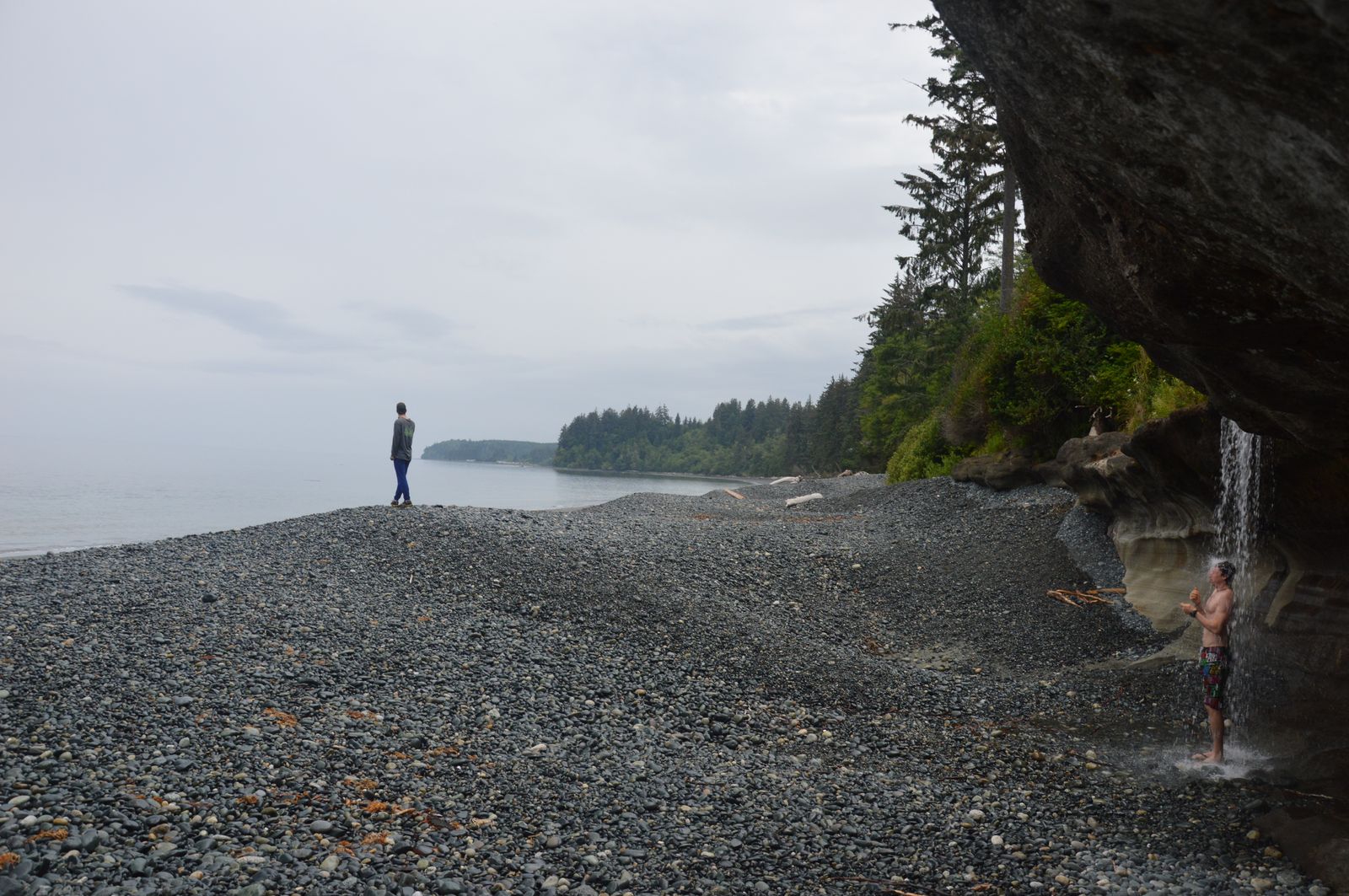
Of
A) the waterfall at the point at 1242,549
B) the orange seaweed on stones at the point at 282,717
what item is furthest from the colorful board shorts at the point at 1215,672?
the orange seaweed on stones at the point at 282,717

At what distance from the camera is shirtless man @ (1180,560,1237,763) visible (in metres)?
6.91

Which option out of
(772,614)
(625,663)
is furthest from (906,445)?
(625,663)


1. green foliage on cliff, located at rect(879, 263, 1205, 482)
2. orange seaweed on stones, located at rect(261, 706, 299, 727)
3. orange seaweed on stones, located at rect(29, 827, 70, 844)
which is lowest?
orange seaweed on stones, located at rect(29, 827, 70, 844)

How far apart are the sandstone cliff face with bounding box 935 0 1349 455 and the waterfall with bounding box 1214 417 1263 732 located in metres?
1.99

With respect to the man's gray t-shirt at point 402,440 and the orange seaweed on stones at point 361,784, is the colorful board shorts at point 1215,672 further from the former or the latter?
the man's gray t-shirt at point 402,440

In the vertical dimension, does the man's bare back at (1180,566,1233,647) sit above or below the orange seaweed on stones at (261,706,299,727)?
above

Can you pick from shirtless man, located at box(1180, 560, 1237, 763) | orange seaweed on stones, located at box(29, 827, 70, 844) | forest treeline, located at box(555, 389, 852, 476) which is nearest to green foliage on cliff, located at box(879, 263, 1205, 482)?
shirtless man, located at box(1180, 560, 1237, 763)

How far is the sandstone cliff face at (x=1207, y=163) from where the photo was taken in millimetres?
3271

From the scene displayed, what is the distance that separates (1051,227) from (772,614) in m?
6.60

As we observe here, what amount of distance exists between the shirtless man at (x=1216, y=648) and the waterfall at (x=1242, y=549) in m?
0.20

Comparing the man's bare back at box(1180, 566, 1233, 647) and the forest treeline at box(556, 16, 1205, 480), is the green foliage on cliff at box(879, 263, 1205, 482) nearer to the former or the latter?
the forest treeline at box(556, 16, 1205, 480)

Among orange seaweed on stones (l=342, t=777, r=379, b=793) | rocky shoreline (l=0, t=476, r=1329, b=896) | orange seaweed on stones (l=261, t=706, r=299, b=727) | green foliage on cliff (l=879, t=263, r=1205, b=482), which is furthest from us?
green foliage on cliff (l=879, t=263, r=1205, b=482)

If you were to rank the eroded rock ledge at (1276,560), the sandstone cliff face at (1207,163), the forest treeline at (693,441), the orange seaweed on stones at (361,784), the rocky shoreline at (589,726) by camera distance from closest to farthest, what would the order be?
the sandstone cliff face at (1207,163), the rocky shoreline at (589,726), the orange seaweed on stones at (361,784), the eroded rock ledge at (1276,560), the forest treeline at (693,441)

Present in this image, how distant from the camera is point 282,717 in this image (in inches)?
273
